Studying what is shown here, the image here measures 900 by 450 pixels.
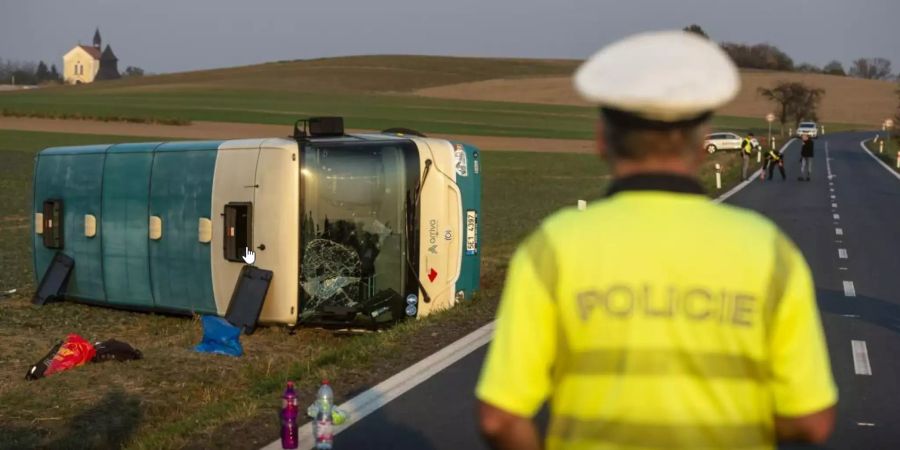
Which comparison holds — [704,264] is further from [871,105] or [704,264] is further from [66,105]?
[871,105]

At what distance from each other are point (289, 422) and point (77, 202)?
34.3 ft

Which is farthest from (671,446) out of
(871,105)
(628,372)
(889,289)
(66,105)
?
(871,105)

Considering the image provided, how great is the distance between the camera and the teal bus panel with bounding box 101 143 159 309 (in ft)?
53.6

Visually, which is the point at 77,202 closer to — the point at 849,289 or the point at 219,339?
the point at 219,339

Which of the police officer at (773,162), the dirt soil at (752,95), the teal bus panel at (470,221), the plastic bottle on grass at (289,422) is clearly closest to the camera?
the plastic bottle on grass at (289,422)

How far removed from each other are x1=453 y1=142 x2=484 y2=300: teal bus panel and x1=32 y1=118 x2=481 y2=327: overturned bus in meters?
0.02

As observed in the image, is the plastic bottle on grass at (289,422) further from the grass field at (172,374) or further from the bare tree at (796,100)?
the bare tree at (796,100)

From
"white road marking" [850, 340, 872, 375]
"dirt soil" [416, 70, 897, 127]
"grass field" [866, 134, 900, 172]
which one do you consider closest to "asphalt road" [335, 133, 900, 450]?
"white road marking" [850, 340, 872, 375]

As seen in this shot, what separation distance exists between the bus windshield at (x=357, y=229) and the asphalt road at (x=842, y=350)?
3.19m

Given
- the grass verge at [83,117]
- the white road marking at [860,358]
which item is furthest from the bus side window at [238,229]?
the grass verge at [83,117]

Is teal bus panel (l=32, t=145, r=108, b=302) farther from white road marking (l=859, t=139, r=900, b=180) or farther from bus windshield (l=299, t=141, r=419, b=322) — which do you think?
white road marking (l=859, t=139, r=900, b=180)

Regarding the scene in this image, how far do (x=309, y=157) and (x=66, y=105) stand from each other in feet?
278

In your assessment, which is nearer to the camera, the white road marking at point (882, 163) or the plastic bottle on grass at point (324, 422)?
the plastic bottle on grass at point (324, 422)

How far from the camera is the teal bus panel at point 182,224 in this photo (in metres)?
15.4
